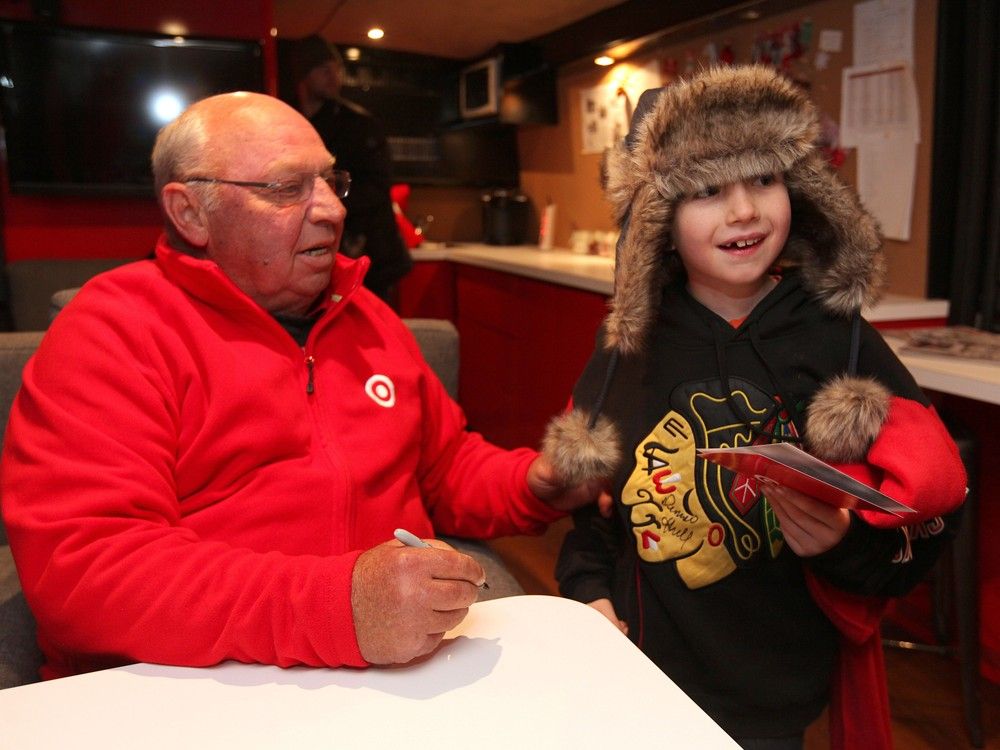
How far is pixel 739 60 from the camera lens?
311cm

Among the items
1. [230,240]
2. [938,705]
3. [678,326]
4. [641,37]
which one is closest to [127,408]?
[230,240]

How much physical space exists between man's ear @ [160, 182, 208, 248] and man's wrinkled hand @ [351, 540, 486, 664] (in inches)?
26.0

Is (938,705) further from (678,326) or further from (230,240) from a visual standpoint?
(230,240)

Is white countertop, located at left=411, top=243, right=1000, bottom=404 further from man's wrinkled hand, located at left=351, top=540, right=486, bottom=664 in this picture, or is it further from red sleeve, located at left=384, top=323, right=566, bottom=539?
man's wrinkled hand, located at left=351, top=540, right=486, bottom=664

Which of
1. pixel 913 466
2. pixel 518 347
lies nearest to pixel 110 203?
pixel 518 347

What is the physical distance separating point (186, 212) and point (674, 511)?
87 cm

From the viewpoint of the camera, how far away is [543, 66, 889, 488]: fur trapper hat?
3.47 ft

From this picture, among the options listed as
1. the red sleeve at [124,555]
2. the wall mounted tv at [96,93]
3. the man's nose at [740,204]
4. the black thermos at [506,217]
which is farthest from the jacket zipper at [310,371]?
the black thermos at [506,217]

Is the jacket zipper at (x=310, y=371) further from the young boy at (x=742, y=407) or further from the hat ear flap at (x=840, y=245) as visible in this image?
the hat ear flap at (x=840, y=245)

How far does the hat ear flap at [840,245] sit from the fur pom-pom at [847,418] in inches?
5.4

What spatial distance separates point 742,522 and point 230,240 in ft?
2.84

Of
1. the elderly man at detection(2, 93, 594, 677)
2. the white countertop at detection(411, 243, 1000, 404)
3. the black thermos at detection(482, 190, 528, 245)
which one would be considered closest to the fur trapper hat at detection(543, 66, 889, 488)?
the white countertop at detection(411, 243, 1000, 404)

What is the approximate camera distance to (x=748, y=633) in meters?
1.13

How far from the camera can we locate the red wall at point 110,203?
332cm
